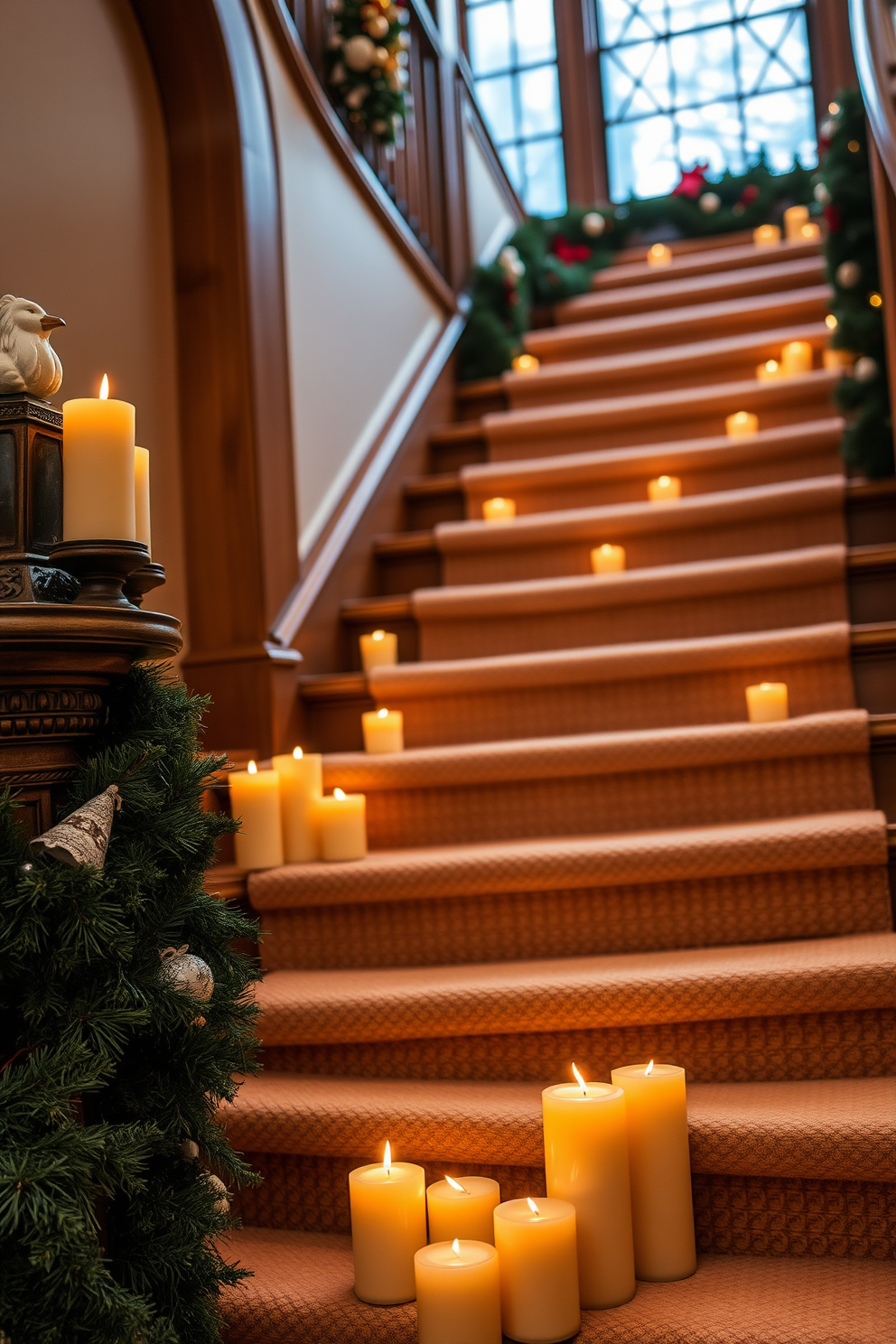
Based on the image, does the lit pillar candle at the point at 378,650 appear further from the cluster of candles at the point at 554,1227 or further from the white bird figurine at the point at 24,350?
the white bird figurine at the point at 24,350

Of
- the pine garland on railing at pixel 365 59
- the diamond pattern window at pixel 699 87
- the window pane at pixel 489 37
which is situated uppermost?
the window pane at pixel 489 37

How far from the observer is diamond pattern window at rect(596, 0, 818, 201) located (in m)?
5.68

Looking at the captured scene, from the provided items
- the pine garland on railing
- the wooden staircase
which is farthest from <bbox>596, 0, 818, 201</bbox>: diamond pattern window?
the wooden staircase

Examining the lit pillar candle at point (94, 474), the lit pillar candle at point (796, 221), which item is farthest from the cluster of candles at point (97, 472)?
the lit pillar candle at point (796, 221)

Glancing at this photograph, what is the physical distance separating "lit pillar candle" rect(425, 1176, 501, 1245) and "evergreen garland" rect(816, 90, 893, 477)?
196 cm

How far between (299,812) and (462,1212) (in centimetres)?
91

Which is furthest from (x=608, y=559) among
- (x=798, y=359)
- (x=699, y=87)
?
(x=699, y=87)

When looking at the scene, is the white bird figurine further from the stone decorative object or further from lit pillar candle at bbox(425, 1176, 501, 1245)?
lit pillar candle at bbox(425, 1176, 501, 1245)

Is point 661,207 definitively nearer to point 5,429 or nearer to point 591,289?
point 591,289

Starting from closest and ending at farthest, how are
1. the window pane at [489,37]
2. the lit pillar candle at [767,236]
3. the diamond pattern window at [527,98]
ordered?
the lit pillar candle at [767,236] → the diamond pattern window at [527,98] → the window pane at [489,37]

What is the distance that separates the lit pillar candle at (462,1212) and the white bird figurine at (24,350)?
99 cm

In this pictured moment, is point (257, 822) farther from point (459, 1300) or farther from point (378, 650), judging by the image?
point (459, 1300)

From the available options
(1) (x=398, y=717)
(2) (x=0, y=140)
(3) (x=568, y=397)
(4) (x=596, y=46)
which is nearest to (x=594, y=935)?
(1) (x=398, y=717)

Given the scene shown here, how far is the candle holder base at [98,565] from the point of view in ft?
3.59
